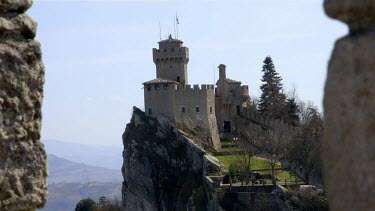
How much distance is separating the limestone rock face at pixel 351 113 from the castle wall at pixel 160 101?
76.9 m

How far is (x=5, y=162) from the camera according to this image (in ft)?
15.3

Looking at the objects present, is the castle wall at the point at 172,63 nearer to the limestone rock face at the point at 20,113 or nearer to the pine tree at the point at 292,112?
the pine tree at the point at 292,112

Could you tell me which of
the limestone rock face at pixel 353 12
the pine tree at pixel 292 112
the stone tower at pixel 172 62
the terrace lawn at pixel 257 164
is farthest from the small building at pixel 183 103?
the limestone rock face at pixel 353 12

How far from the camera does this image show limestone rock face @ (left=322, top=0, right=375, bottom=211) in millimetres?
2932

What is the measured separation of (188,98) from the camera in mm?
82250

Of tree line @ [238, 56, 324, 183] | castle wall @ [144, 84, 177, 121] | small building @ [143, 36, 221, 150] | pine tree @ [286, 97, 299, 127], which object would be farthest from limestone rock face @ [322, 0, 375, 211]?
pine tree @ [286, 97, 299, 127]

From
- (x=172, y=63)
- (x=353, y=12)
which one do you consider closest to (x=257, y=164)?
(x=172, y=63)

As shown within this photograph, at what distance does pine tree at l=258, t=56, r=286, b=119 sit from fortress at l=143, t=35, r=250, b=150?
8.41 ft

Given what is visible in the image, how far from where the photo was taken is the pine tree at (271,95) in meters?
88.5

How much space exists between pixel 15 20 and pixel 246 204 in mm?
60340

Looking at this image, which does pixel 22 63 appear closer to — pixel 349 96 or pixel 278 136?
pixel 349 96

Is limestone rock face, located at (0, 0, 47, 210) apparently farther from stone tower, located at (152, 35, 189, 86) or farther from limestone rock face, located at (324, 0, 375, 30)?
stone tower, located at (152, 35, 189, 86)

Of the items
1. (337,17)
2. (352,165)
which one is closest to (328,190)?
(352,165)

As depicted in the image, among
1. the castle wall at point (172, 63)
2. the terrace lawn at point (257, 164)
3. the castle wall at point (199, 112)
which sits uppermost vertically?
the castle wall at point (172, 63)
